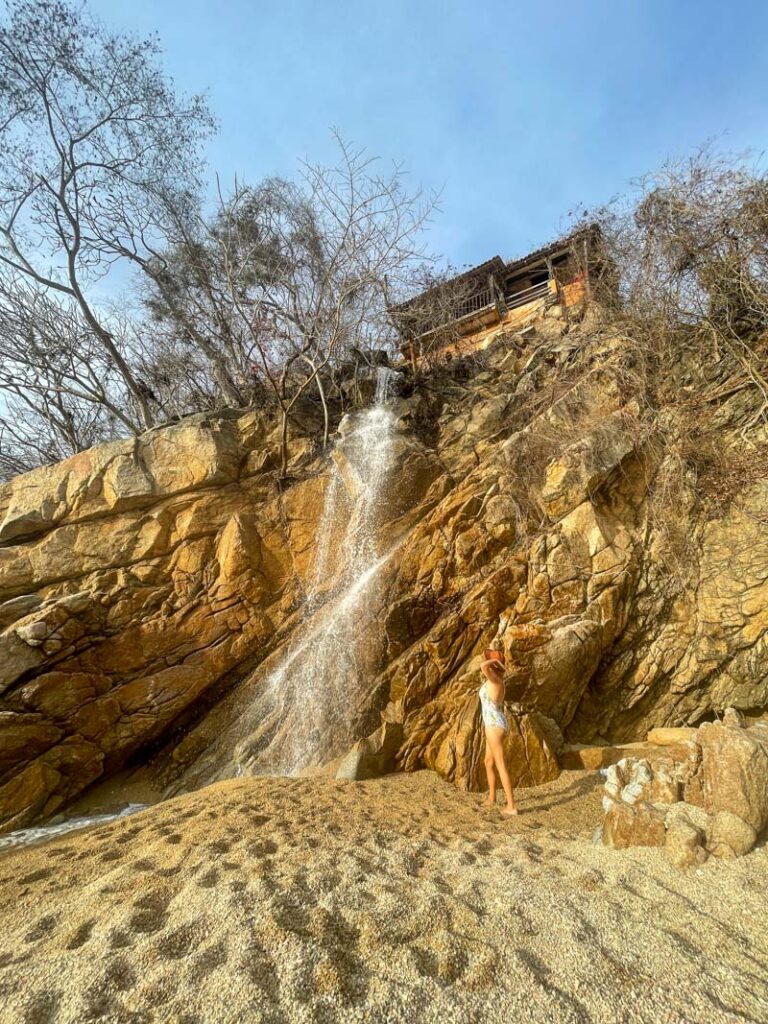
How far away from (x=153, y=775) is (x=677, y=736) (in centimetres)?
792

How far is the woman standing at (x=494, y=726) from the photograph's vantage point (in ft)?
15.7

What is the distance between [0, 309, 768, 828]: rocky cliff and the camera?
6.62 meters

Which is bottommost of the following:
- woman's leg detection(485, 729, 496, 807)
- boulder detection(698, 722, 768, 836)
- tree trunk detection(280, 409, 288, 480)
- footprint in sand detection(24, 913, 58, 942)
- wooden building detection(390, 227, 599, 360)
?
woman's leg detection(485, 729, 496, 807)

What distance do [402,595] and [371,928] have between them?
18.1ft

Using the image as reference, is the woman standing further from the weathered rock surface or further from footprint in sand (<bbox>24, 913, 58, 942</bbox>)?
footprint in sand (<bbox>24, 913, 58, 942</bbox>)

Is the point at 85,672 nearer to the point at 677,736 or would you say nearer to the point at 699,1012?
the point at 699,1012

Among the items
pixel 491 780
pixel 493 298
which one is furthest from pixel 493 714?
pixel 493 298

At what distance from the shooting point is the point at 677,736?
19.5ft

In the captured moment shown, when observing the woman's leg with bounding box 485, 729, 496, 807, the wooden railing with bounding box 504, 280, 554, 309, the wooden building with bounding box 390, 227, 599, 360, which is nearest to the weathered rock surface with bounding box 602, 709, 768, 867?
the woman's leg with bounding box 485, 729, 496, 807

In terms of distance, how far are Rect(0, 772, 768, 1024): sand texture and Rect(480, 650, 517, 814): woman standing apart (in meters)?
0.56

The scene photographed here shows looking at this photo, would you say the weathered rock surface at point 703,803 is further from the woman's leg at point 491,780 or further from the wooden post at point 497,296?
the wooden post at point 497,296

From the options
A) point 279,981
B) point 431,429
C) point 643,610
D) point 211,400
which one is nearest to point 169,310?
point 211,400

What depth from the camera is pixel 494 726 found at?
4.98 meters

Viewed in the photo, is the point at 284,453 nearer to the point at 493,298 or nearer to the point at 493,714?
the point at 493,714
